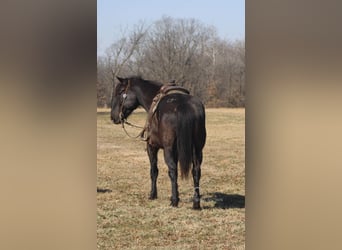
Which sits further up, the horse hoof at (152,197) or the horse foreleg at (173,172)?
the horse foreleg at (173,172)

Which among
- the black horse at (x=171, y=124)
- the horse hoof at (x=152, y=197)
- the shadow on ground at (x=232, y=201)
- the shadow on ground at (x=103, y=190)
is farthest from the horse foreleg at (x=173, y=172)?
the shadow on ground at (x=103, y=190)

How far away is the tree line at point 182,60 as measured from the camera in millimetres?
3500

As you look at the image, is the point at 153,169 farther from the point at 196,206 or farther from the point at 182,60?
the point at 182,60

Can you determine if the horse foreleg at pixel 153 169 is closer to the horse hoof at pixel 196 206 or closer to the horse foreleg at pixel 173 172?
the horse foreleg at pixel 173 172

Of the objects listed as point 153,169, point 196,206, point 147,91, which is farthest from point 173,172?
point 147,91

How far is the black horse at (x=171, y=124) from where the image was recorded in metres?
3.53

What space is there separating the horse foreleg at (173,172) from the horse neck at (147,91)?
0.33 m

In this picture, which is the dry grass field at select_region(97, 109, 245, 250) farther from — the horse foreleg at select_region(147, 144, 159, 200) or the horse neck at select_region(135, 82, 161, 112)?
the horse neck at select_region(135, 82, 161, 112)

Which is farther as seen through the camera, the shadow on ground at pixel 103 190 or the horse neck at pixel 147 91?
the horse neck at pixel 147 91

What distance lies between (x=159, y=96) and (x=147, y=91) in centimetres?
9

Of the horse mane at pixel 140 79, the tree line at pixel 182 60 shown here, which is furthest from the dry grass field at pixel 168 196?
the horse mane at pixel 140 79

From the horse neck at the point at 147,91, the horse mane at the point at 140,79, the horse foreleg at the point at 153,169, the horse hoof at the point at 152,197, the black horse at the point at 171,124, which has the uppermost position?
the horse mane at the point at 140,79
